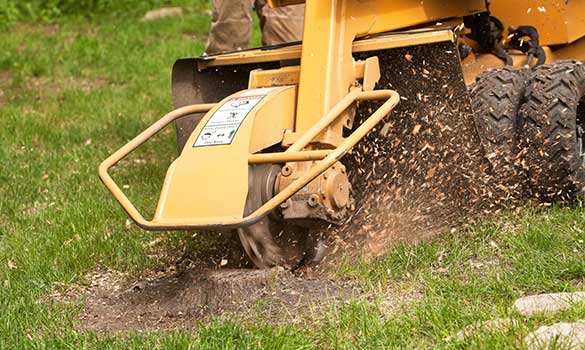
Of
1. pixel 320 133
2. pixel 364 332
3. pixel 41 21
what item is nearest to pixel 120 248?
pixel 320 133

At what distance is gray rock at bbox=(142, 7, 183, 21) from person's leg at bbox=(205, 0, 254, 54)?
549cm

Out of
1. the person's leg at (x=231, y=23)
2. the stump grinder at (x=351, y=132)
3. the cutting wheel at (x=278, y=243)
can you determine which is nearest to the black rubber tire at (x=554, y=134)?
the stump grinder at (x=351, y=132)

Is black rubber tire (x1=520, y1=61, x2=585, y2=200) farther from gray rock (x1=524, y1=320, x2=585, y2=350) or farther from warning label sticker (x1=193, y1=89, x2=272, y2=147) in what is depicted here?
gray rock (x1=524, y1=320, x2=585, y2=350)

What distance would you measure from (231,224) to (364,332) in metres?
0.61

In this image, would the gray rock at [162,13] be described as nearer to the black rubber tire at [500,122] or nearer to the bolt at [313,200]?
the black rubber tire at [500,122]

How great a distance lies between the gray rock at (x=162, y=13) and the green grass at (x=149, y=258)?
4.32 meters

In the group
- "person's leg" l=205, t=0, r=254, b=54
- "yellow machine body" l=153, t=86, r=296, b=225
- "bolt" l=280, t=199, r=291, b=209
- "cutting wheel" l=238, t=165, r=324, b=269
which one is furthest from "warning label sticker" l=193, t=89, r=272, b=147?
"person's leg" l=205, t=0, r=254, b=54

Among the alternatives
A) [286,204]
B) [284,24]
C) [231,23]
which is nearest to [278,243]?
[286,204]

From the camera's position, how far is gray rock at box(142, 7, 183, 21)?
1212 cm

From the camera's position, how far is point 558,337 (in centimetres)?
287

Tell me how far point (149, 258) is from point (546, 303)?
5.99 ft

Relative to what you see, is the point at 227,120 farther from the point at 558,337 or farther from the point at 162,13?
the point at 162,13

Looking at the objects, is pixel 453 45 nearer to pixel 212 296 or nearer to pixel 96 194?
pixel 212 296

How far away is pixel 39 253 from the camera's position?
14.6 ft
